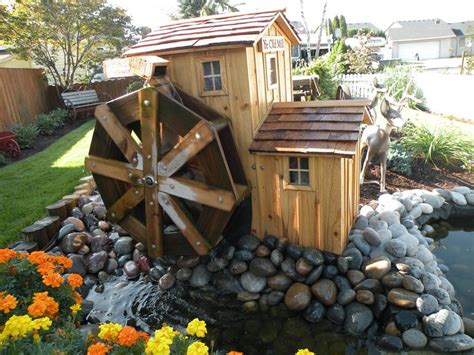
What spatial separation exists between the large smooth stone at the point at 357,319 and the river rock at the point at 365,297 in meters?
0.05

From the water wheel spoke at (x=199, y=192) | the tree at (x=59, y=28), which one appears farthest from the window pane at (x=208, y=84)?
the tree at (x=59, y=28)

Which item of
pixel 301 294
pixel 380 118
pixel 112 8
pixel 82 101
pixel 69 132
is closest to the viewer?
pixel 301 294

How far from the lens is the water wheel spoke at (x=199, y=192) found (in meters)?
3.78

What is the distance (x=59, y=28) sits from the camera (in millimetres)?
12438

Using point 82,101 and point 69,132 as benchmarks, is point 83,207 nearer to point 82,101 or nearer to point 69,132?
point 69,132

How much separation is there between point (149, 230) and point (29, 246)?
1.34 meters

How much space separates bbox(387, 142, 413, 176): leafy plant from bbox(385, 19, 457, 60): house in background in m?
37.4

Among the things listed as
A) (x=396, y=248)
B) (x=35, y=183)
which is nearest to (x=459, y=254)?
(x=396, y=248)

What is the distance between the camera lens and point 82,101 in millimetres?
12531

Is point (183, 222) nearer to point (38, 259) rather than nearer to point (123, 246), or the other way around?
point (123, 246)

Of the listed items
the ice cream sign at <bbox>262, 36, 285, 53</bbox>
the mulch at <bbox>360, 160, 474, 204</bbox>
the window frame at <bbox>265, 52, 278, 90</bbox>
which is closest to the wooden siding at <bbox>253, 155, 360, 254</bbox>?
the window frame at <bbox>265, 52, 278, 90</bbox>

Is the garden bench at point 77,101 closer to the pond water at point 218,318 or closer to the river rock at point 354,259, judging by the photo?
the pond water at point 218,318

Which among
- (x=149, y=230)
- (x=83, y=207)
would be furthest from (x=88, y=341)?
(x=83, y=207)

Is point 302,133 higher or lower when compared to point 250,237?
higher
